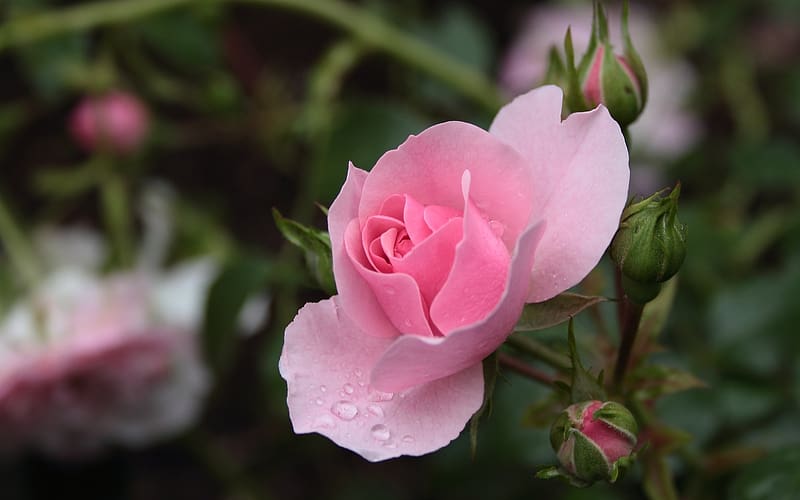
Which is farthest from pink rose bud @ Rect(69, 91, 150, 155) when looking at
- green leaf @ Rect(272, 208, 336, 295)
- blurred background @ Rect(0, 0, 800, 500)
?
green leaf @ Rect(272, 208, 336, 295)

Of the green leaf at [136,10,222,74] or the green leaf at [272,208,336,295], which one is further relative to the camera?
the green leaf at [136,10,222,74]

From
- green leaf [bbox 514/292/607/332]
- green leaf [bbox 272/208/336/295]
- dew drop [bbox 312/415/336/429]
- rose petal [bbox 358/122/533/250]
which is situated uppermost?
rose petal [bbox 358/122/533/250]

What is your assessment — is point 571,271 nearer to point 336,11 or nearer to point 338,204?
point 338,204

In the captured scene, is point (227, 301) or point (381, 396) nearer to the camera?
point (381, 396)

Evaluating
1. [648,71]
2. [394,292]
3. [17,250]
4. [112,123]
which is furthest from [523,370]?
[648,71]

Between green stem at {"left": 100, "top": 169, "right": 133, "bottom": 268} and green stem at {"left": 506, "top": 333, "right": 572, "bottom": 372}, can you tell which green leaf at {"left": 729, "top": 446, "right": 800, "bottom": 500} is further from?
green stem at {"left": 100, "top": 169, "right": 133, "bottom": 268}

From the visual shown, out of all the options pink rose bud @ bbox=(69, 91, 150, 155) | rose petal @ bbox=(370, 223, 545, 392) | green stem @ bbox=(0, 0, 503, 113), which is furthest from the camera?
pink rose bud @ bbox=(69, 91, 150, 155)

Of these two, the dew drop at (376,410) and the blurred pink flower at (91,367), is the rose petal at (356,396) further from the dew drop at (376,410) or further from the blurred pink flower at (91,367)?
the blurred pink flower at (91,367)

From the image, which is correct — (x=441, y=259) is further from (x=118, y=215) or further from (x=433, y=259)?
(x=118, y=215)
